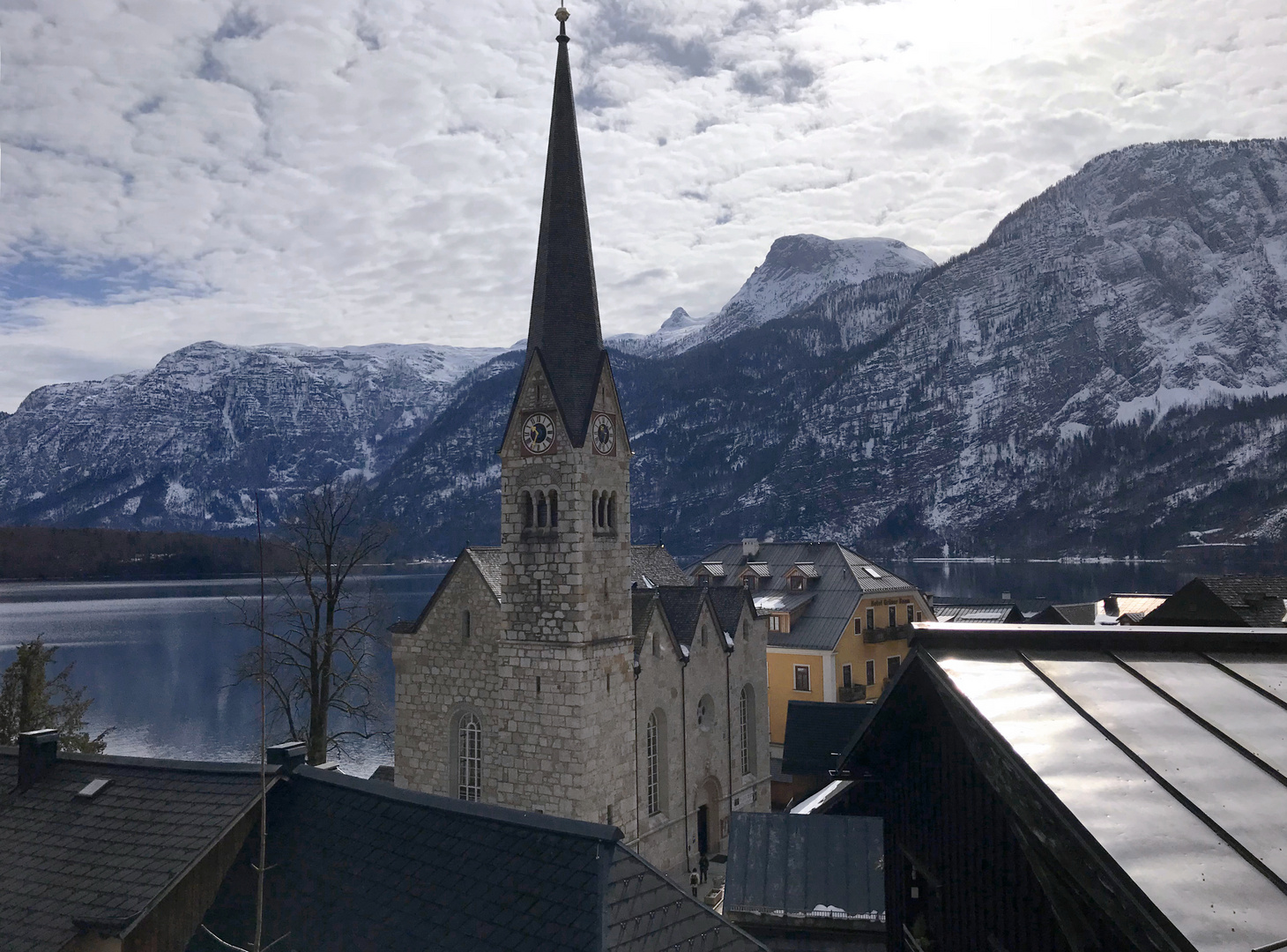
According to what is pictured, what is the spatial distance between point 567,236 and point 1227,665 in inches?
857

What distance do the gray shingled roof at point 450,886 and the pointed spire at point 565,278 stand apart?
1328cm

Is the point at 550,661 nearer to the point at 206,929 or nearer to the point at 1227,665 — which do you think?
the point at 206,929

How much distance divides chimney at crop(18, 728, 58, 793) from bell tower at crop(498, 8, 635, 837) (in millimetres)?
11210

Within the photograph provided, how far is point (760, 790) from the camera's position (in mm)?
34469

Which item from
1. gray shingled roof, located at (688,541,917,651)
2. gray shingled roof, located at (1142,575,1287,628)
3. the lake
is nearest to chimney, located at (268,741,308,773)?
gray shingled roof, located at (1142,575,1287,628)

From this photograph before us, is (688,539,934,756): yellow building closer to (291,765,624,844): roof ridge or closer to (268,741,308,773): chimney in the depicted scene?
(268,741,308,773): chimney

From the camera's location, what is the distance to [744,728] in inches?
1351

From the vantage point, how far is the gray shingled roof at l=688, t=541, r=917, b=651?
148ft

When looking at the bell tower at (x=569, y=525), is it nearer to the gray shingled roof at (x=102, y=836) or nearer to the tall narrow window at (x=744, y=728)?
the tall narrow window at (x=744, y=728)

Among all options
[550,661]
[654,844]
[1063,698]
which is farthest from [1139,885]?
[654,844]

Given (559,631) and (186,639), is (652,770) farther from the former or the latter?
(186,639)

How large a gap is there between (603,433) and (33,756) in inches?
590

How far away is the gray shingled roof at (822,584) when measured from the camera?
45062mm

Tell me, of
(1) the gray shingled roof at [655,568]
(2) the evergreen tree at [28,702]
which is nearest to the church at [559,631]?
(1) the gray shingled roof at [655,568]
